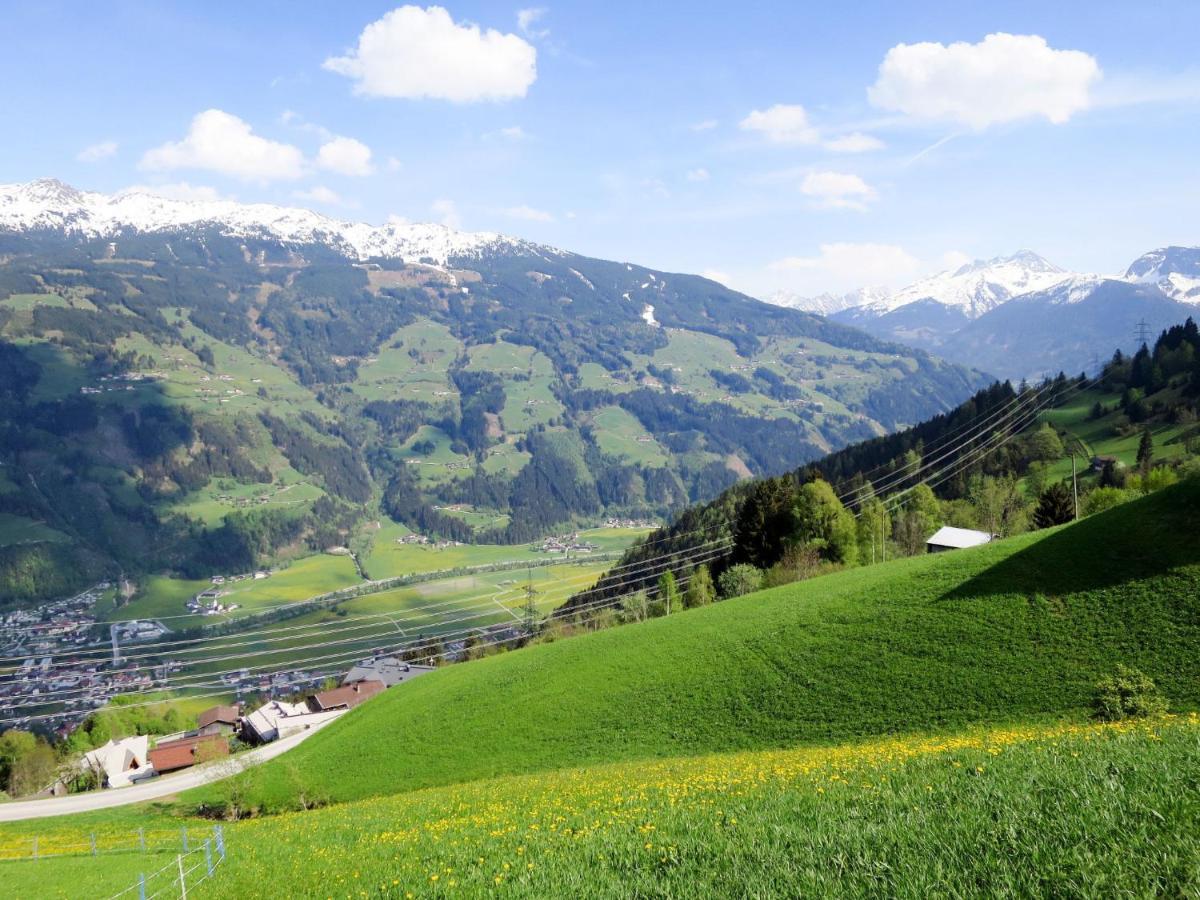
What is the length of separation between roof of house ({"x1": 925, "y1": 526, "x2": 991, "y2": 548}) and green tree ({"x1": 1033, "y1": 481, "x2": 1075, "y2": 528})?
734 cm

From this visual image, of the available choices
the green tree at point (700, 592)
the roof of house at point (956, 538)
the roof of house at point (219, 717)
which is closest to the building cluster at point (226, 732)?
the roof of house at point (219, 717)

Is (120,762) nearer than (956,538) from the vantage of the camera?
No

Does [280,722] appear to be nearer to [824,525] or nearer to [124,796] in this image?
[124,796]

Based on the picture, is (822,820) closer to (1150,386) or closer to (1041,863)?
(1041,863)

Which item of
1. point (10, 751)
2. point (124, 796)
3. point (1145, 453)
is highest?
point (1145, 453)

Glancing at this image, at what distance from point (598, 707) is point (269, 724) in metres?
94.7

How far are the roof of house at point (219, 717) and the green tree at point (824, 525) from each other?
11650cm

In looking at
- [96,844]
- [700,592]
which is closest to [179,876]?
[96,844]

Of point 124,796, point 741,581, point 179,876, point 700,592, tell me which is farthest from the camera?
point 700,592

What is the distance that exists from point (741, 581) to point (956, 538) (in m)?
33.6

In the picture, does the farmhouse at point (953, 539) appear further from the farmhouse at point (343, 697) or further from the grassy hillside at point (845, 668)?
the farmhouse at point (343, 697)

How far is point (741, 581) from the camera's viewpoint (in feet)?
325

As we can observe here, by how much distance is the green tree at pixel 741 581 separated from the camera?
98.9 meters

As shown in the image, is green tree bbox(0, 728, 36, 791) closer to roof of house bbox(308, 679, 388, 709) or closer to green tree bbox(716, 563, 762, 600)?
roof of house bbox(308, 679, 388, 709)
